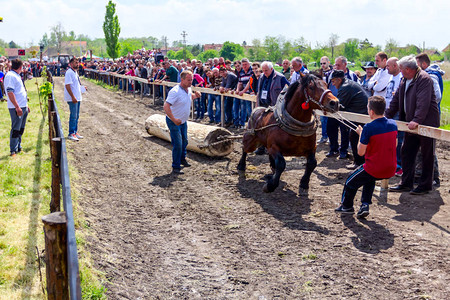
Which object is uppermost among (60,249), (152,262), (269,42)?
(269,42)

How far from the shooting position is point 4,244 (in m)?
5.12

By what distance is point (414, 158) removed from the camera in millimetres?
7371

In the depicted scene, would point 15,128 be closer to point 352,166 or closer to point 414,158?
point 352,166

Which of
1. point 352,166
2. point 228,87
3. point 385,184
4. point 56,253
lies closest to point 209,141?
point 352,166

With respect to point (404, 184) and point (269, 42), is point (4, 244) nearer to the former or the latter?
point (404, 184)

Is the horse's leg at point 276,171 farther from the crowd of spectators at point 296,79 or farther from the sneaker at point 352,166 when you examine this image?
the sneaker at point 352,166

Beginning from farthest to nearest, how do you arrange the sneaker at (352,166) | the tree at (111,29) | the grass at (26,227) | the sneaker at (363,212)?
the tree at (111,29) → the sneaker at (352,166) → the sneaker at (363,212) → the grass at (26,227)

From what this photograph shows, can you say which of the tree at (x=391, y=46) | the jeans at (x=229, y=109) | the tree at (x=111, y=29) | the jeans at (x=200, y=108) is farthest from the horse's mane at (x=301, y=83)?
the tree at (x=391, y=46)

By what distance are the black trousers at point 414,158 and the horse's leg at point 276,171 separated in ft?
7.04

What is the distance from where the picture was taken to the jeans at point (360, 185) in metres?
6.03

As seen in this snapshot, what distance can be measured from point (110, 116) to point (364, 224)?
12672mm

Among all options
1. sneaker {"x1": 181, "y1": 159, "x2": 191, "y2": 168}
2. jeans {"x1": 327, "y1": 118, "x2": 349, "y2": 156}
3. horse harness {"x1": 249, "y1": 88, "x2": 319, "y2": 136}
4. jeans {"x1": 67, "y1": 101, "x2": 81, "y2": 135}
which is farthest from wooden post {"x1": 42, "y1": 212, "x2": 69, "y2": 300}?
jeans {"x1": 67, "y1": 101, "x2": 81, "y2": 135}

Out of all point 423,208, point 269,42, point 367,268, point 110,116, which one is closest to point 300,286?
point 367,268

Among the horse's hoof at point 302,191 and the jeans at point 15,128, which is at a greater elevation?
the jeans at point 15,128
